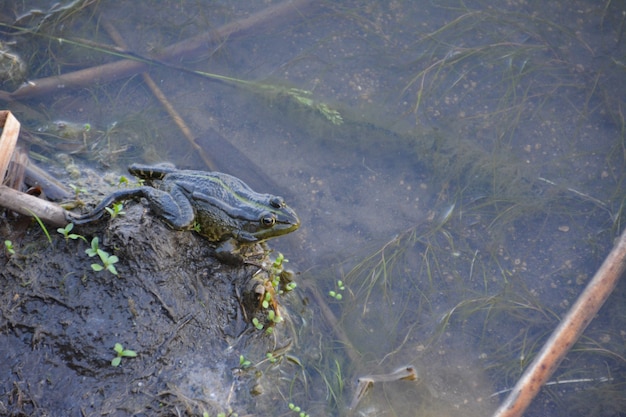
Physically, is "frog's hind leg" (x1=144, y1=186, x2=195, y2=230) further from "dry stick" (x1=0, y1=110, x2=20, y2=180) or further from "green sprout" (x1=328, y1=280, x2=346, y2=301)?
"green sprout" (x1=328, y1=280, x2=346, y2=301)

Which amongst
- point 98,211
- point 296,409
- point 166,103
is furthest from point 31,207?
point 166,103

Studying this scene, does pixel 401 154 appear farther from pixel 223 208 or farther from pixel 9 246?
pixel 9 246

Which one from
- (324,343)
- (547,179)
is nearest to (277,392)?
(324,343)

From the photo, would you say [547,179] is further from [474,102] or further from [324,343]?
[324,343]

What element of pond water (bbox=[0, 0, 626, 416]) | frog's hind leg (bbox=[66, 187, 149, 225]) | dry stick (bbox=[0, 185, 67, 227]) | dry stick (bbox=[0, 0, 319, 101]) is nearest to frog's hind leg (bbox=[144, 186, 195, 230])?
frog's hind leg (bbox=[66, 187, 149, 225])

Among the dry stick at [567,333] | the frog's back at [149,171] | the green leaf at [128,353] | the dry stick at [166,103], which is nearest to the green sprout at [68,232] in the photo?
the frog's back at [149,171]

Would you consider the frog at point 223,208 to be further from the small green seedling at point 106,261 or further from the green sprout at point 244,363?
the green sprout at point 244,363

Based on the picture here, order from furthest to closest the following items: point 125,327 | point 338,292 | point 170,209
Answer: point 338,292 → point 170,209 → point 125,327
